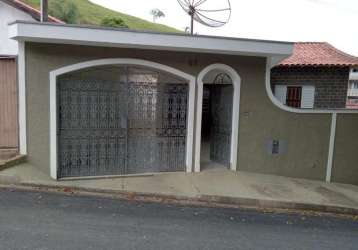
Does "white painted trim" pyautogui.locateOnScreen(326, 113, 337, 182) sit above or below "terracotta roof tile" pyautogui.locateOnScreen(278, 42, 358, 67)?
below

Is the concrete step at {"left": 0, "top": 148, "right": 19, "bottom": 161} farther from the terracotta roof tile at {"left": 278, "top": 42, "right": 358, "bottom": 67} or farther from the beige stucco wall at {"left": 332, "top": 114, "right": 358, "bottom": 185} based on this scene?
the terracotta roof tile at {"left": 278, "top": 42, "right": 358, "bottom": 67}

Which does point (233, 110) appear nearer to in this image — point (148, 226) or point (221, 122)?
point (221, 122)

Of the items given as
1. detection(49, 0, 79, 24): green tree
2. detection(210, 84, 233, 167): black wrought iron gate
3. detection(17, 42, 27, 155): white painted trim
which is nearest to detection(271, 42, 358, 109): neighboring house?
detection(210, 84, 233, 167): black wrought iron gate

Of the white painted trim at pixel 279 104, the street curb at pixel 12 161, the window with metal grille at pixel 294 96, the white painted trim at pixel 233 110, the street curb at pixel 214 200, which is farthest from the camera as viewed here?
the window with metal grille at pixel 294 96

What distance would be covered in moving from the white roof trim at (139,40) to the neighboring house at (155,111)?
0.07 feet

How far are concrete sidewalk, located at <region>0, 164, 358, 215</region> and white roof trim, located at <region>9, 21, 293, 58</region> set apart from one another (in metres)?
2.90

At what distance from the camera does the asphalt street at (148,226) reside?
4.08 meters

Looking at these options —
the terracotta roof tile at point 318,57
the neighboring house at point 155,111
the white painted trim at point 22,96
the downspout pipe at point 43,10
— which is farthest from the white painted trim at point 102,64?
the terracotta roof tile at point 318,57

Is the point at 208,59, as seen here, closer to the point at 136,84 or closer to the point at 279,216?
the point at 136,84

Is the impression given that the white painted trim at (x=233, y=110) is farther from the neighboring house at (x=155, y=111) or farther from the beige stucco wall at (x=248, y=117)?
the beige stucco wall at (x=248, y=117)

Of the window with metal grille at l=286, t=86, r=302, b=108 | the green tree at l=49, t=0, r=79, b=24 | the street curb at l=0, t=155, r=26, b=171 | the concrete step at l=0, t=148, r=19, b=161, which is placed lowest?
the street curb at l=0, t=155, r=26, b=171

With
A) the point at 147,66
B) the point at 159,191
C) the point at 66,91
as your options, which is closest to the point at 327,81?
the point at 147,66

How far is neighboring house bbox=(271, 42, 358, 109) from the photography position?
12.1m

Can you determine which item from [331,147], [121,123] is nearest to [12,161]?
[121,123]
